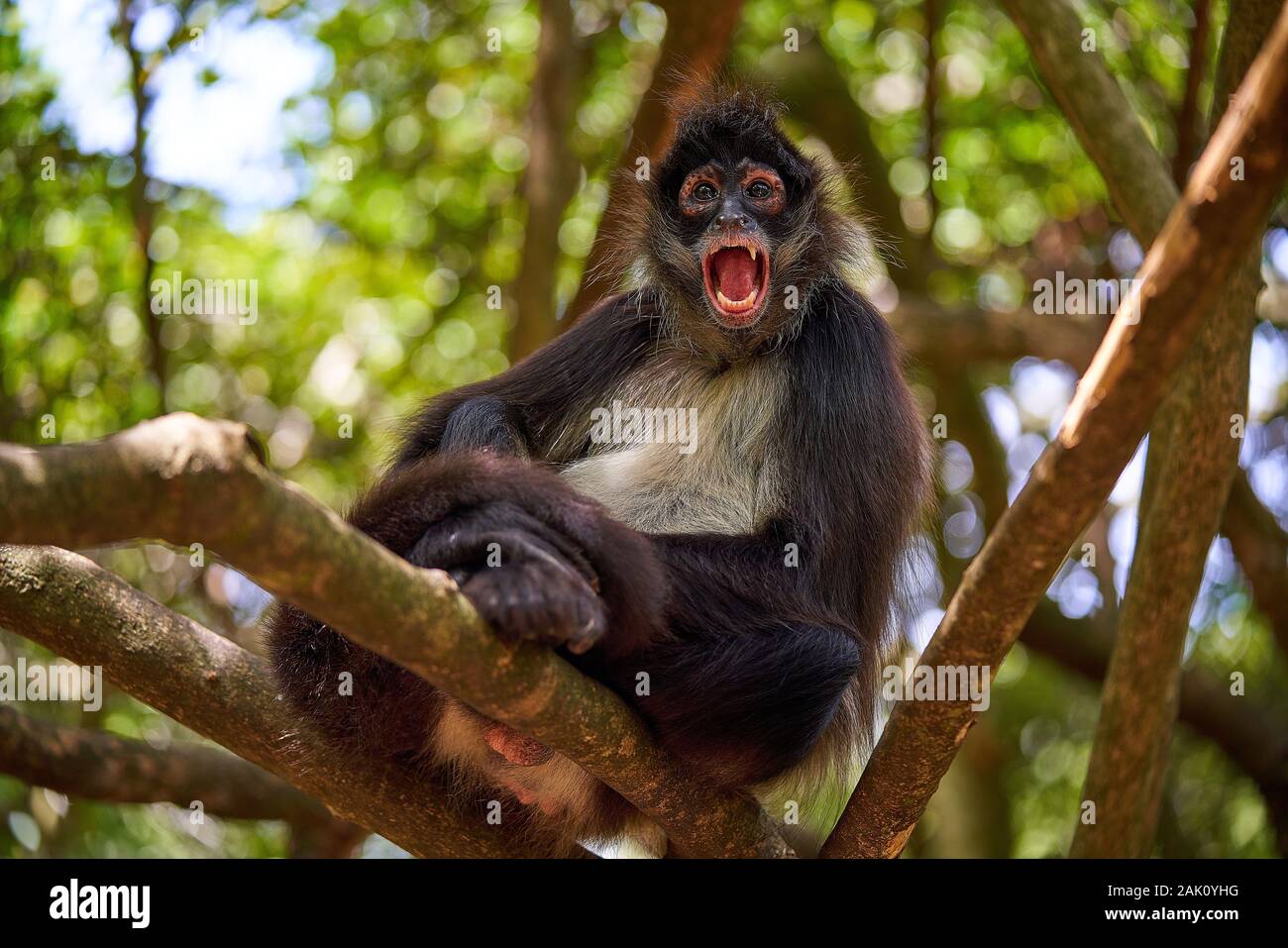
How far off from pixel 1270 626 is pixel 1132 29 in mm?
4541

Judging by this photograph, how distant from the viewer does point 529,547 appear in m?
3.79

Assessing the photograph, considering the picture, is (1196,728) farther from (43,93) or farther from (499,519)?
(43,93)

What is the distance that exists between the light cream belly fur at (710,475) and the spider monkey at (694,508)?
0.4 inches

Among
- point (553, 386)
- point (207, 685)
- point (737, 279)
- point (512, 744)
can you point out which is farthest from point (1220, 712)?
point (207, 685)

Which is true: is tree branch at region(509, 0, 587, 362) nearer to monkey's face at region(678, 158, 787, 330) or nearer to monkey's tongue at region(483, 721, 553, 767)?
monkey's face at region(678, 158, 787, 330)

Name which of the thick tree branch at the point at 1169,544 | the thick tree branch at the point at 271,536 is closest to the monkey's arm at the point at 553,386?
the thick tree branch at the point at 271,536

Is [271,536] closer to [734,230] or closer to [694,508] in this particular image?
[694,508]

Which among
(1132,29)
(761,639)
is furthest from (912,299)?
(761,639)

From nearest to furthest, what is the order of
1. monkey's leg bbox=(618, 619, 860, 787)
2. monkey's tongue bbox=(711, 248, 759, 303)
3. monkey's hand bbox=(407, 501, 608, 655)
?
monkey's hand bbox=(407, 501, 608, 655)
monkey's leg bbox=(618, 619, 860, 787)
monkey's tongue bbox=(711, 248, 759, 303)

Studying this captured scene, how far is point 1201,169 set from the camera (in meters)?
2.83

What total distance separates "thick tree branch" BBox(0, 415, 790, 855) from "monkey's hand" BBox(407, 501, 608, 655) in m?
0.08

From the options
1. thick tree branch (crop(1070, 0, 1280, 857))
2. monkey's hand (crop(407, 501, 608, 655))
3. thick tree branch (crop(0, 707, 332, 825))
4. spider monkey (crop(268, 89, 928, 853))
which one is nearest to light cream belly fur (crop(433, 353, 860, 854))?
spider monkey (crop(268, 89, 928, 853))

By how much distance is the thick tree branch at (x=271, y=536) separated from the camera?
2.64m

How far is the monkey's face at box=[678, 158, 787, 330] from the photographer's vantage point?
5.88 metres
